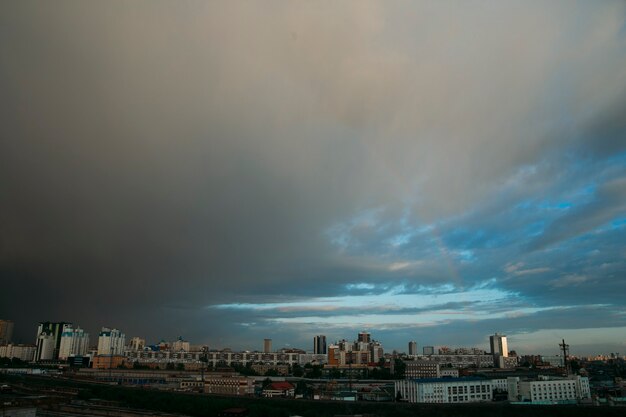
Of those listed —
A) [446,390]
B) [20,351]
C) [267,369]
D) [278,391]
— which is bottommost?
[267,369]

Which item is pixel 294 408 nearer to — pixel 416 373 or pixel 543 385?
pixel 543 385

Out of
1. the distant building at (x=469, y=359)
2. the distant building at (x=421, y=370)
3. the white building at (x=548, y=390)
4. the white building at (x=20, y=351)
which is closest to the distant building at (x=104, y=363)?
the white building at (x=20, y=351)

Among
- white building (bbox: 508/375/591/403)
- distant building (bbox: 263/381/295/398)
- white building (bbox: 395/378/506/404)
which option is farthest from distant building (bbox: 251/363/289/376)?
white building (bbox: 508/375/591/403)

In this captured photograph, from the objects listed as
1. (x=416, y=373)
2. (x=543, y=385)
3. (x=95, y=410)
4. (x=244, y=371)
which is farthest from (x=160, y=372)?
(x=543, y=385)

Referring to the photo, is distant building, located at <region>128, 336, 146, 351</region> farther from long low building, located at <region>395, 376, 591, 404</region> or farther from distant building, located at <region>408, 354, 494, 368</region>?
long low building, located at <region>395, 376, 591, 404</region>

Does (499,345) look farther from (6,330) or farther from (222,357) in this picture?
(6,330)

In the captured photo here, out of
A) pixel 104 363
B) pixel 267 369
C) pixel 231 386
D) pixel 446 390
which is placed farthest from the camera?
pixel 104 363

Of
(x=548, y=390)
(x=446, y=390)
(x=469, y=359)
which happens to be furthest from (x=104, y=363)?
(x=548, y=390)
